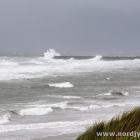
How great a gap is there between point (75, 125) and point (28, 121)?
9.58 ft

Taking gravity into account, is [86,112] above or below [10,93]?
below

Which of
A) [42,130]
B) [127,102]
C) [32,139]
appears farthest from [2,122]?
[127,102]

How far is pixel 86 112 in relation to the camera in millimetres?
19953

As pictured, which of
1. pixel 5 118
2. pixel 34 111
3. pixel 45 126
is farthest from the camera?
pixel 34 111

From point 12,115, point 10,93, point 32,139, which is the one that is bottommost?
point 32,139

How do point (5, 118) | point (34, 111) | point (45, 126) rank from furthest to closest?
point (34, 111) < point (5, 118) < point (45, 126)

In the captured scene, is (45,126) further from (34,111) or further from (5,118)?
(34,111)

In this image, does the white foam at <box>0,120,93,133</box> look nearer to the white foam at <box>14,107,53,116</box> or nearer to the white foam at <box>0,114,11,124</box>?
A: the white foam at <box>0,114,11,124</box>

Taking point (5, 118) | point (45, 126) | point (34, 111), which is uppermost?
point (34, 111)

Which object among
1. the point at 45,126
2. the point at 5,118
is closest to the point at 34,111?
the point at 5,118

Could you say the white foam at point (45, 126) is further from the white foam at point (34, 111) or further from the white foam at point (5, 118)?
the white foam at point (34, 111)

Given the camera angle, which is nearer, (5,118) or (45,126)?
(45,126)

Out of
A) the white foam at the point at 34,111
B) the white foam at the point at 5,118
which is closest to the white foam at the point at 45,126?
the white foam at the point at 5,118

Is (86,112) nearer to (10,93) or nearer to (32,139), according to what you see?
(32,139)
